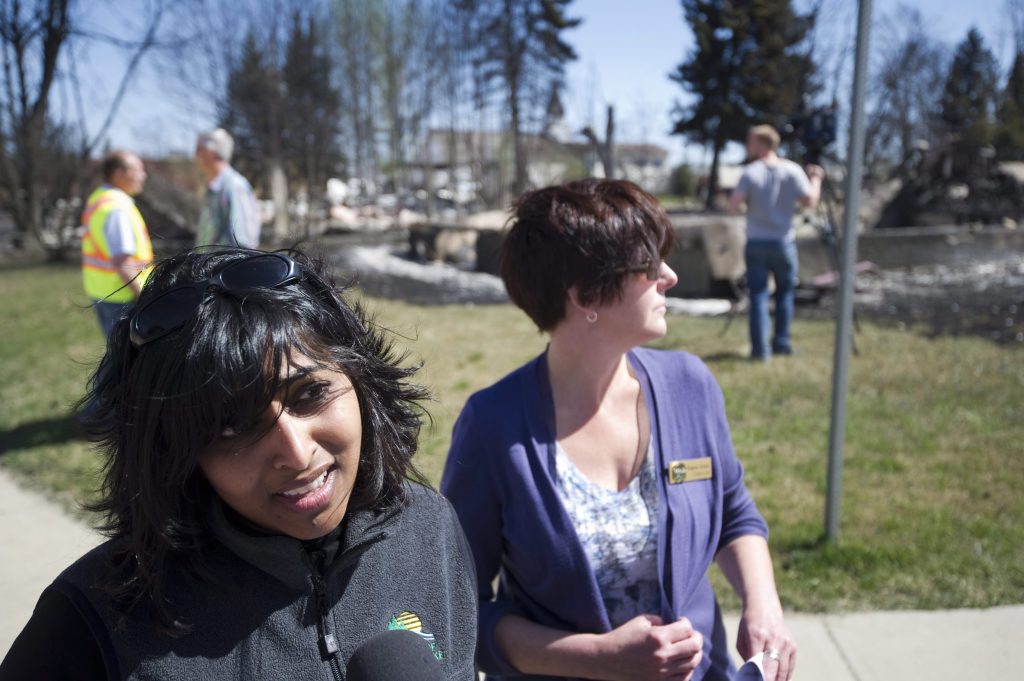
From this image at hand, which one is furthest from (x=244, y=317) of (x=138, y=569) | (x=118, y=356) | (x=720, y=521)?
(x=720, y=521)

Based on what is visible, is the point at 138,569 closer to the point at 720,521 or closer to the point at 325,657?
the point at 325,657

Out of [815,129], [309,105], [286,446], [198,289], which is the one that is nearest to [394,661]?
[286,446]

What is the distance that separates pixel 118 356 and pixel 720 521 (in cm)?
138

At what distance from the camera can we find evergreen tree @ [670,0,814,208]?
1145 inches

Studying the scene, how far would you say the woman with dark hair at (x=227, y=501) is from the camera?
1.08 metres

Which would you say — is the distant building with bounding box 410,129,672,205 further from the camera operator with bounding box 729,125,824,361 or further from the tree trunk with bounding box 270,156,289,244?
the camera operator with bounding box 729,125,824,361

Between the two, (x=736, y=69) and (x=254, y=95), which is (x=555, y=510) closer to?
(x=254, y=95)

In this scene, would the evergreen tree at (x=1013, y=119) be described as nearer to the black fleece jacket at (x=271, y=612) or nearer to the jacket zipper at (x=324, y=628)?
the black fleece jacket at (x=271, y=612)

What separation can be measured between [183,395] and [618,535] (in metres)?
1.08

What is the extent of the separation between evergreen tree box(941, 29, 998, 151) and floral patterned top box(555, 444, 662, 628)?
3606cm

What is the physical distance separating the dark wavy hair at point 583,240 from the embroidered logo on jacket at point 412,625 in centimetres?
90

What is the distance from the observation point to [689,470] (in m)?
1.87

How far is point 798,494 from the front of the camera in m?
4.25

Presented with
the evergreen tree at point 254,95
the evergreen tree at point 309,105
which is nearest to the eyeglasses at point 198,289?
the evergreen tree at point 309,105
